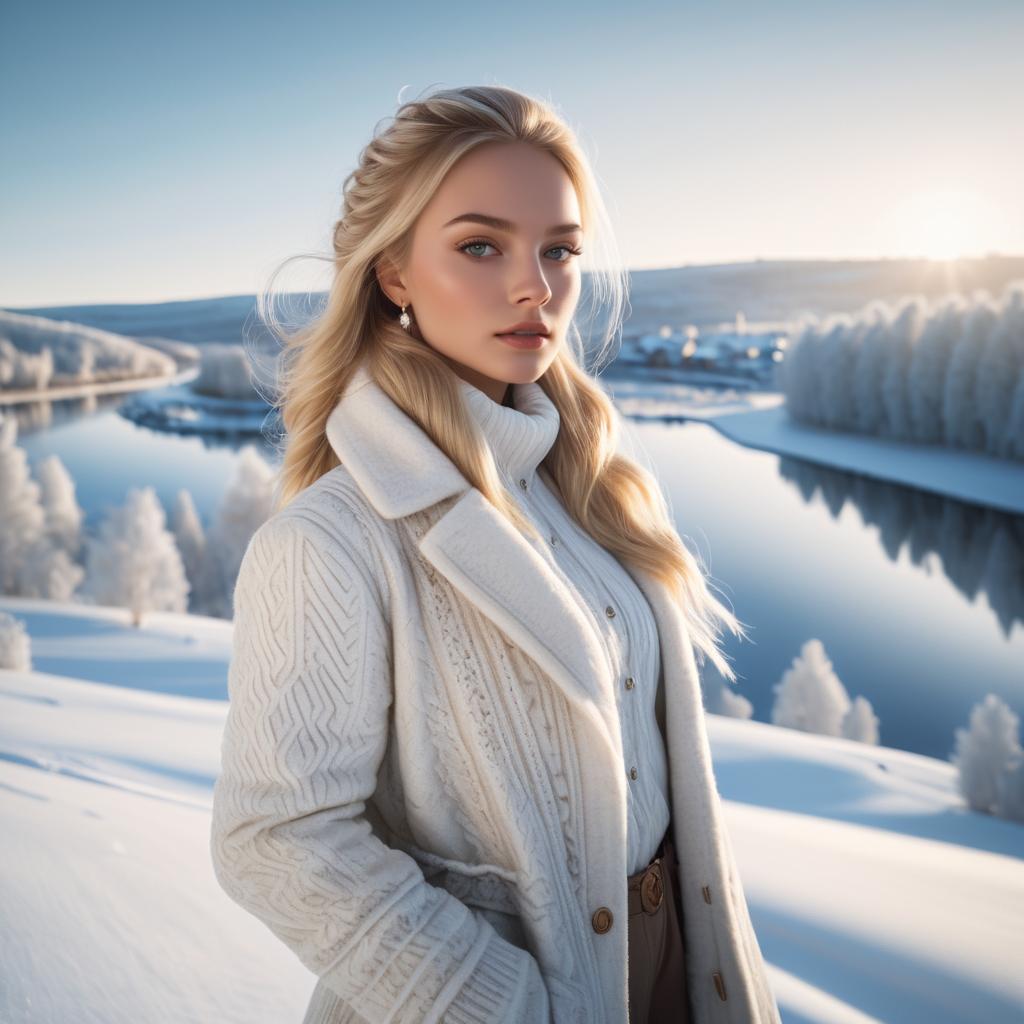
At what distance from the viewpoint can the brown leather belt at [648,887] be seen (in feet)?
3.68

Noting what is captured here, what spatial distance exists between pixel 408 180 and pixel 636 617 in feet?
2.36

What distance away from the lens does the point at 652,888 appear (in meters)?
1.15

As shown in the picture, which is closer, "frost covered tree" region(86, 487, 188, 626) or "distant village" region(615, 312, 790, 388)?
"distant village" region(615, 312, 790, 388)

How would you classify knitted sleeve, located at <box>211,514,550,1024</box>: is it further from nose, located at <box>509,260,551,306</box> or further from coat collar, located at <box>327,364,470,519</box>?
nose, located at <box>509,260,551,306</box>

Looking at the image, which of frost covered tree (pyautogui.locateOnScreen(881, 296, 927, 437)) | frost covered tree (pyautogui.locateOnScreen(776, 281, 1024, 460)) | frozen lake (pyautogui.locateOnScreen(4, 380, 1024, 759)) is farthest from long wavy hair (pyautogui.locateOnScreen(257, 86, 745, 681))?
frost covered tree (pyautogui.locateOnScreen(881, 296, 927, 437))

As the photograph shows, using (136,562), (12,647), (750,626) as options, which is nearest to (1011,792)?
(750,626)

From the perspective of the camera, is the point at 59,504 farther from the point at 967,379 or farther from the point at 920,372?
the point at 967,379

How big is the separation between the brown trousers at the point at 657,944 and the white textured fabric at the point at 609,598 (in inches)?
1.4

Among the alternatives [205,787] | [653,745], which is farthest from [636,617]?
[205,787]

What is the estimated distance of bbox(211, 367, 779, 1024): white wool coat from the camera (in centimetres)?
87

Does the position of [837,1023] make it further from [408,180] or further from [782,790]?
[782,790]

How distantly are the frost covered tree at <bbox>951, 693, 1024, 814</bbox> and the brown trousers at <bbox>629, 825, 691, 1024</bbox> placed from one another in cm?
1071

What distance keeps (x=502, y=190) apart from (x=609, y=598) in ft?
1.98

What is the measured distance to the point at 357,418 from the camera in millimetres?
1132
